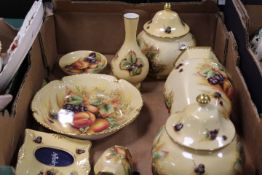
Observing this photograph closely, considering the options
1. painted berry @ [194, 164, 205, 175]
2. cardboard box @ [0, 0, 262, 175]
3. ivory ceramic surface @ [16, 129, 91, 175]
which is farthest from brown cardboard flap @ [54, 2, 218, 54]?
painted berry @ [194, 164, 205, 175]

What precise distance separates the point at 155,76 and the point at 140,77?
0.09 meters

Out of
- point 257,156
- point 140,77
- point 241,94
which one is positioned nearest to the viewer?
point 257,156

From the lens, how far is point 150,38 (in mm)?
974

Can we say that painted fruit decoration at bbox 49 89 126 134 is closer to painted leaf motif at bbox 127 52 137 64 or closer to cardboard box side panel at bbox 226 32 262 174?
painted leaf motif at bbox 127 52 137 64

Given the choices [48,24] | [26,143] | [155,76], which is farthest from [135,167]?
[48,24]

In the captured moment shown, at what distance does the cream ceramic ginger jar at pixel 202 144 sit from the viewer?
622mm

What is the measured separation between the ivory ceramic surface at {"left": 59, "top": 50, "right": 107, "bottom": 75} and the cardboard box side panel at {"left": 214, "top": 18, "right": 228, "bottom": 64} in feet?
0.98

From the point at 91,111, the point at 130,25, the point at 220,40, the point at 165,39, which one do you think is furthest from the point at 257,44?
the point at 91,111

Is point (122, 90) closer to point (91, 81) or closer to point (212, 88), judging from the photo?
point (91, 81)

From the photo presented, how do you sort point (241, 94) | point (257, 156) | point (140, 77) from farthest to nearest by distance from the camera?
point (140, 77)
point (241, 94)
point (257, 156)

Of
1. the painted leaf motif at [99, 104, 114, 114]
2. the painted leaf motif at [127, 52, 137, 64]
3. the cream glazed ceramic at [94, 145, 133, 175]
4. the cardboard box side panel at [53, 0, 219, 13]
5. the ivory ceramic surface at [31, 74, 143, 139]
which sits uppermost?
the cardboard box side panel at [53, 0, 219, 13]

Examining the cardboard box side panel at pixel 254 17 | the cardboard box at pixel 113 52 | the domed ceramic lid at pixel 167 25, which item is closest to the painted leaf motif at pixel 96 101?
the cardboard box at pixel 113 52

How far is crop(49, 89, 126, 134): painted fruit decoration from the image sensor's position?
2.78ft

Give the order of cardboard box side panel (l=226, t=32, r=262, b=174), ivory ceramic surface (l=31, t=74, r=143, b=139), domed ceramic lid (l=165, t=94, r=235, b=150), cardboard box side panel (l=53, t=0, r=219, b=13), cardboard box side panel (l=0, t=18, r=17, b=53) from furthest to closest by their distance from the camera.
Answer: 1. cardboard box side panel (l=53, t=0, r=219, b=13)
2. cardboard box side panel (l=0, t=18, r=17, b=53)
3. ivory ceramic surface (l=31, t=74, r=143, b=139)
4. cardboard box side panel (l=226, t=32, r=262, b=174)
5. domed ceramic lid (l=165, t=94, r=235, b=150)
